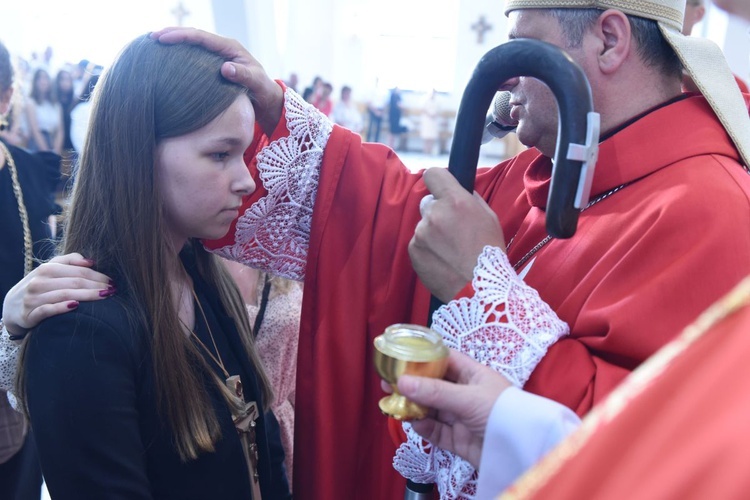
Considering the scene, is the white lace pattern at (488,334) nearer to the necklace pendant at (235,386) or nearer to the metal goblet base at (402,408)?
the metal goblet base at (402,408)

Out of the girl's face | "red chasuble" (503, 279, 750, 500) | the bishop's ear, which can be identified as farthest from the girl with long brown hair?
"red chasuble" (503, 279, 750, 500)

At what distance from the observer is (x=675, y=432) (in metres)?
0.48

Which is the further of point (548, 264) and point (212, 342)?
point (212, 342)

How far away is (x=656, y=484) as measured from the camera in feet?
1.53

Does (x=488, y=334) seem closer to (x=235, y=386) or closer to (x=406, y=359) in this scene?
(x=406, y=359)

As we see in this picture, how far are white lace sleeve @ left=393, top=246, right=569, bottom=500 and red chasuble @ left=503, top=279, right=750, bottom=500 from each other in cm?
57

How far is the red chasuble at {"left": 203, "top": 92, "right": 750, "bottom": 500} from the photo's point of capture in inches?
43.6

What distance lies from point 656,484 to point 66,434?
1.05 metres

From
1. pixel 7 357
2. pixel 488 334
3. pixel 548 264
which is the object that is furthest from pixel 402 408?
pixel 7 357

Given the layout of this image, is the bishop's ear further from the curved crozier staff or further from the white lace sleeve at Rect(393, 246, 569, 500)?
the white lace sleeve at Rect(393, 246, 569, 500)

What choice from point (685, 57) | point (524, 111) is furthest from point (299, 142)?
point (685, 57)

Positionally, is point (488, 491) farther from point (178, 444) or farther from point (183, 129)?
point (183, 129)

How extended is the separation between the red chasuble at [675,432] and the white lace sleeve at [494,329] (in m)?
0.57

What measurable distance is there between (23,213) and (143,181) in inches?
41.6
